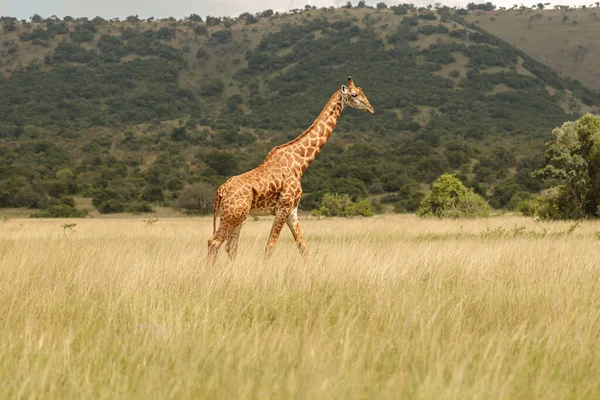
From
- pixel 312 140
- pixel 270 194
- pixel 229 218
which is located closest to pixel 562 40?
pixel 312 140

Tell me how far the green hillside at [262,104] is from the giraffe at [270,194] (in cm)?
3615

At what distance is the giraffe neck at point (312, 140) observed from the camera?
34.3 ft

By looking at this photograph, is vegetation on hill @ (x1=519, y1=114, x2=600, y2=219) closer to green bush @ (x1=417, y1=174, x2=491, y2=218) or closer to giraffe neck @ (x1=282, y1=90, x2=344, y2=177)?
green bush @ (x1=417, y1=174, x2=491, y2=218)

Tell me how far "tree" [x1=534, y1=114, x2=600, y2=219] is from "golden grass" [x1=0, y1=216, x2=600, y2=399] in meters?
16.1

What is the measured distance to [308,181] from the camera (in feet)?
179

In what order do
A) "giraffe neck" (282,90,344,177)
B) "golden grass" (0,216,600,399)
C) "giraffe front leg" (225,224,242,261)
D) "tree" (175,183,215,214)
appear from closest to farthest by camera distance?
"golden grass" (0,216,600,399) → "giraffe front leg" (225,224,242,261) → "giraffe neck" (282,90,344,177) → "tree" (175,183,215,214)

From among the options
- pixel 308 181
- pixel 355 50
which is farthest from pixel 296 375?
pixel 355 50

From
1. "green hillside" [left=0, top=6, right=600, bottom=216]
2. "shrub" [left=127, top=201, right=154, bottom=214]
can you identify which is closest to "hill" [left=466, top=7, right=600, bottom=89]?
"green hillside" [left=0, top=6, right=600, bottom=216]

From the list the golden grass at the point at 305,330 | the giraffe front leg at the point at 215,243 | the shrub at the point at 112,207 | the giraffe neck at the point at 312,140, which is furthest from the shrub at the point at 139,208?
the golden grass at the point at 305,330

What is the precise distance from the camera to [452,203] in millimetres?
29312

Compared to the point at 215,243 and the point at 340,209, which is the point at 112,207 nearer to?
the point at 340,209

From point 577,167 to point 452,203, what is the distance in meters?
5.99

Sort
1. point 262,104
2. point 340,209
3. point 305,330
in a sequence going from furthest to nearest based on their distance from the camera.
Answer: point 262,104 < point 340,209 < point 305,330

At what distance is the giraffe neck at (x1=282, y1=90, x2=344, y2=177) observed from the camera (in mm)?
10461
